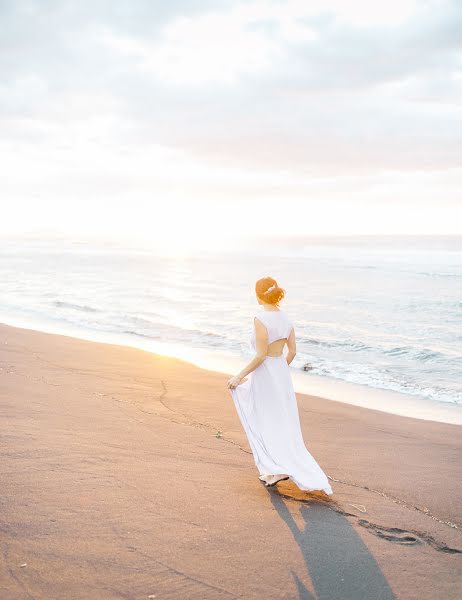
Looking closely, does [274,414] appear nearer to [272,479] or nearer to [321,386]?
[272,479]

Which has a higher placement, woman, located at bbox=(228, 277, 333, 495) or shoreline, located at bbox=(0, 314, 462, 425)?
woman, located at bbox=(228, 277, 333, 495)

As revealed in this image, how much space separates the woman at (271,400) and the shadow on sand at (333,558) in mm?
444

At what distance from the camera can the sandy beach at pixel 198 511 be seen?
3.52m

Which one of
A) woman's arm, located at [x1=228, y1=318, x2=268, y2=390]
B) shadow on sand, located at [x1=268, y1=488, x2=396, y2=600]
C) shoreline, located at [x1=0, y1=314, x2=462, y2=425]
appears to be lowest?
shoreline, located at [x1=0, y1=314, x2=462, y2=425]

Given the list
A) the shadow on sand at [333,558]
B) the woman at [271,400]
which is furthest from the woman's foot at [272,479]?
the shadow on sand at [333,558]

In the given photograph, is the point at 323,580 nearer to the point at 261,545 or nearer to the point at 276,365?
the point at 261,545

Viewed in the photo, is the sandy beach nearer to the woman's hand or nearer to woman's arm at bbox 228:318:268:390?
the woman's hand

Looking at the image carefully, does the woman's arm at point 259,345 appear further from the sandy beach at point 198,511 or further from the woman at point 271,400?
the sandy beach at point 198,511

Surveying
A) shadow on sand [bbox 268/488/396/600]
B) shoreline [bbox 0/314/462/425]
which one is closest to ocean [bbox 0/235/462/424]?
shoreline [bbox 0/314/462/425]

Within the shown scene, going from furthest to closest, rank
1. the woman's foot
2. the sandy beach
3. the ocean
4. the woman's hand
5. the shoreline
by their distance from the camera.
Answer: the ocean, the shoreline, the woman's hand, the woman's foot, the sandy beach

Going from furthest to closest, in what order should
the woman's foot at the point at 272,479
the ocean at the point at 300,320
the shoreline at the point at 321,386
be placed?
the ocean at the point at 300,320
the shoreline at the point at 321,386
the woman's foot at the point at 272,479

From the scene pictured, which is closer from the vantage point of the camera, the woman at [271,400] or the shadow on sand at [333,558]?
the shadow on sand at [333,558]

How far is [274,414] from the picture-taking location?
5.41 meters

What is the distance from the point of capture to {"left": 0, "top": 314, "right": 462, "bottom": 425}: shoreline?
10031 mm
